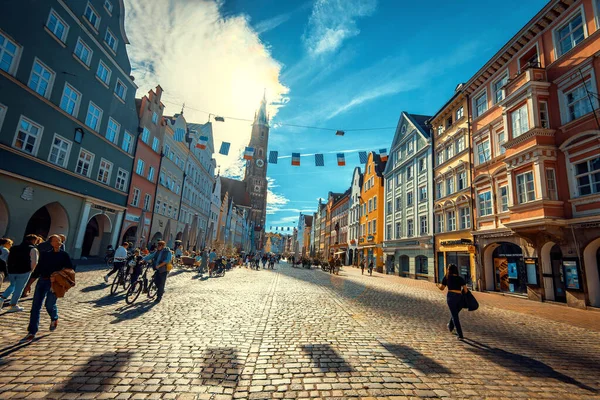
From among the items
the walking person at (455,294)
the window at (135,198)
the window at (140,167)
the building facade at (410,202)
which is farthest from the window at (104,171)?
the building facade at (410,202)

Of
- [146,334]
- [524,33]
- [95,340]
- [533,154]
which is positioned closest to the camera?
[95,340]

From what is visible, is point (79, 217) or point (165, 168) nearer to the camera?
point (79, 217)

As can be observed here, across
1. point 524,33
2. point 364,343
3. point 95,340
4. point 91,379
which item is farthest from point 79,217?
point 524,33

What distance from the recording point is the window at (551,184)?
13453 mm

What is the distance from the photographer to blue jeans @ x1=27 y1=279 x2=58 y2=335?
5102mm

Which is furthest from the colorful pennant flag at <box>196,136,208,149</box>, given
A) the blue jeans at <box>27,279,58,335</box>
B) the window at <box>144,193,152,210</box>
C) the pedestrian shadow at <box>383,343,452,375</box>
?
the pedestrian shadow at <box>383,343,452,375</box>

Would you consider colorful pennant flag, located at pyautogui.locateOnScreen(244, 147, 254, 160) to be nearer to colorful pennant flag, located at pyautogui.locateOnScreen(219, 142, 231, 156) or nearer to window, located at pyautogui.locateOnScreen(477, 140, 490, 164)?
colorful pennant flag, located at pyautogui.locateOnScreen(219, 142, 231, 156)

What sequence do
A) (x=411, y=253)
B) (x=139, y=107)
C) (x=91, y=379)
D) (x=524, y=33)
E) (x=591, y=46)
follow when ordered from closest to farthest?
(x=91, y=379) < (x=591, y=46) < (x=524, y=33) < (x=139, y=107) < (x=411, y=253)

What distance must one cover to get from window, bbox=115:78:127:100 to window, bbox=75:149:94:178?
17.9 ft

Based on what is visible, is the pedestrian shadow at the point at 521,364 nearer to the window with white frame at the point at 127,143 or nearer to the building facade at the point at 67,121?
the building facade at the point at 67,121

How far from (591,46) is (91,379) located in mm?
19341

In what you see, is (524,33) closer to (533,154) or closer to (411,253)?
(533,154)

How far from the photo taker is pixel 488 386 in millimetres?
4043

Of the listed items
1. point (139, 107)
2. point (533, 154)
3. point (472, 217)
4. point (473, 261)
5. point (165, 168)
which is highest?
point (139, 107)
